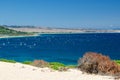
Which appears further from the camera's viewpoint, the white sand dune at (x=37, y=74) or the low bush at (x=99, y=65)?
the low bush at (x=99, y=65)

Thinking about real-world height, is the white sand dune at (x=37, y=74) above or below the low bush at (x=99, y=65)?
below

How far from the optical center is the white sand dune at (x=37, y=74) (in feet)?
61.3

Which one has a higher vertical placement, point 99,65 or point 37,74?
point 99,65

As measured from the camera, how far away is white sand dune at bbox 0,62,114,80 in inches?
735

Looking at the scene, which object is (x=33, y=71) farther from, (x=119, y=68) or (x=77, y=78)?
(x=119, y=68)

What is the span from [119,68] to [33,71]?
4.57 m

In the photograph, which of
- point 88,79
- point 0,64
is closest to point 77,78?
point 88,79

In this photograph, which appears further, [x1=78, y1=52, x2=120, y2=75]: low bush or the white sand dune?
[x1=78, y1=52, x2=120, y2=75]: low bush

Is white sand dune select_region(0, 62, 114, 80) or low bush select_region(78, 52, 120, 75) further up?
low bush select_region(78, 52, 120, 75)

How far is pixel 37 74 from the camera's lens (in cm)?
1969

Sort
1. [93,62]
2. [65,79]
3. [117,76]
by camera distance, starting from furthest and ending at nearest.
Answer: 1. [93,62]
2. [117,76]
3. [65,79]

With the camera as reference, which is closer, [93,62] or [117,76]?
[117,76]

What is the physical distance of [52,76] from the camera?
19.2 metres

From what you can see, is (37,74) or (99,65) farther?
(99,65)
